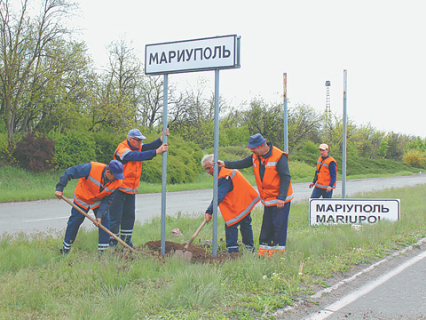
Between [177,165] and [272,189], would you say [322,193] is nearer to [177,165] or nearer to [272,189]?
[272,189]

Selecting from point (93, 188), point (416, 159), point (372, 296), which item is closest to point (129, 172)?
point (93, 188)

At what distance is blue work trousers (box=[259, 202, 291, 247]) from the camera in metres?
5.99

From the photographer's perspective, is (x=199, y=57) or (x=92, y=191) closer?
(x=199, y=57)

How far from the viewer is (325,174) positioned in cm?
1020

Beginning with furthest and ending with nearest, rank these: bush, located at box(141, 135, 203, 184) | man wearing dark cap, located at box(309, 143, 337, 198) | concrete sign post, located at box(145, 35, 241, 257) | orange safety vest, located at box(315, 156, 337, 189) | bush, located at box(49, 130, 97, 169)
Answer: bush, located at box(141, 135, 203, 184)
bush, located at box(49, 130, 97, 169)
orange safety vest, located at box(315, 156, 337, 189)
man wearing dark cap, located at box(309, 143, 337, 198)
concrete sign post, located at box(145, 35, 241, 257)

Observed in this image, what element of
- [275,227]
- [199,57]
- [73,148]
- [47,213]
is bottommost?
[47,213]

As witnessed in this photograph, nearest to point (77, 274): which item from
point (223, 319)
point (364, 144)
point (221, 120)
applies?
point (223, 319)

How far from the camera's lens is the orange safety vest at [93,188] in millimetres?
5970

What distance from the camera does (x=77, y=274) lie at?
452 cm

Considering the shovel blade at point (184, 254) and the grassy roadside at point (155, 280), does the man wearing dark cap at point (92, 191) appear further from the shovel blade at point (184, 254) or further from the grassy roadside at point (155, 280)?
the shovel blade at point (184, 254)

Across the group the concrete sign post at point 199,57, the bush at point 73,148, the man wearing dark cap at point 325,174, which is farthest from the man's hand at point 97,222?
the bush at point 73,148

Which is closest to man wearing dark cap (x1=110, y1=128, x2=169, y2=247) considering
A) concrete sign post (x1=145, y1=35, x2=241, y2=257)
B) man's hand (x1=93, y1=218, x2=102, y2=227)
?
man's hand (x1=93, y1=218, x2=102, y2=227)

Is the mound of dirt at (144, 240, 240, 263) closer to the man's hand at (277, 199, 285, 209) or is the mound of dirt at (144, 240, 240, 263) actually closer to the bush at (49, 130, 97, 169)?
the man's hand at (277, 199, 285, 209)

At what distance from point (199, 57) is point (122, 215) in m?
2.83
